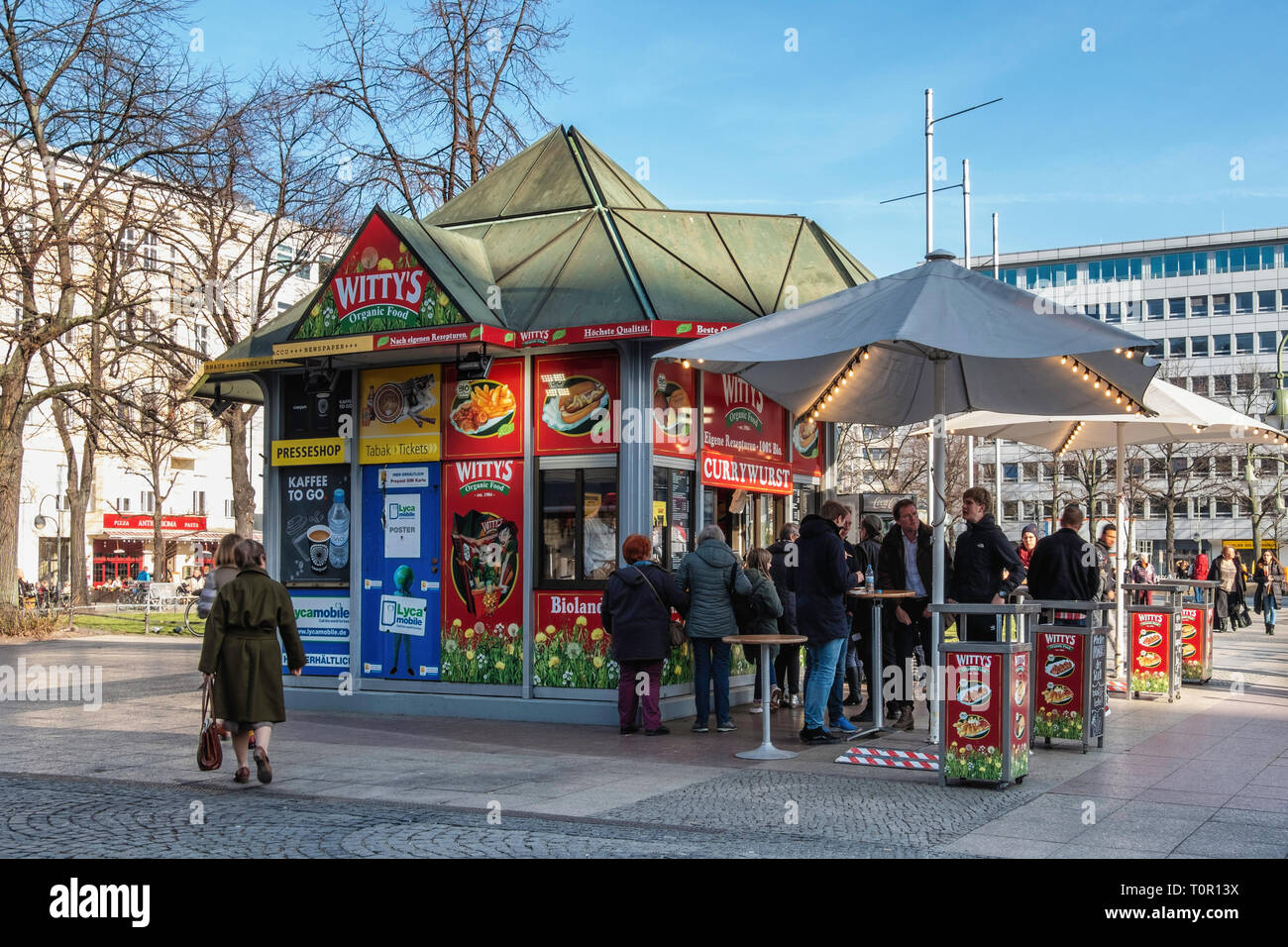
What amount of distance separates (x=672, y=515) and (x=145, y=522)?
5962 cm

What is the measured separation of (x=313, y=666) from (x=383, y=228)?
4.64 m

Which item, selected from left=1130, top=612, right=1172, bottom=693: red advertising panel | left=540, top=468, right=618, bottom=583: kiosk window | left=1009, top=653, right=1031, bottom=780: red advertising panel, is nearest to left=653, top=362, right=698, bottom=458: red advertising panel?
left=540, top=468, right=618, bottom=583: kiosk window

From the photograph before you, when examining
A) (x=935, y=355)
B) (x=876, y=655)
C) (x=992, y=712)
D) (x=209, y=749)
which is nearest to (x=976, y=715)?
(x=992, y=712)

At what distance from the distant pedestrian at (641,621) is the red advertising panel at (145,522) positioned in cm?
5739

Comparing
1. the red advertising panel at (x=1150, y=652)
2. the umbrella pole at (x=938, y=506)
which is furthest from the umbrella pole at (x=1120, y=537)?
the umbrella pole at (x=938, y=506)

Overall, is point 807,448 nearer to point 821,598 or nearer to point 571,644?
point 571,644

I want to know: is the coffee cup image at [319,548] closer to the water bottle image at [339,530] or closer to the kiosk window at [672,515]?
the water bottle image at [339,530]

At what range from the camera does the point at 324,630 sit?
13742mm

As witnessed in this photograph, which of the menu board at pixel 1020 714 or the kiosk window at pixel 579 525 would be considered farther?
the kiosk window at pixel 579 525

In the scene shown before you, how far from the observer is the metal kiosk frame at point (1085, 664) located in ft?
34.1

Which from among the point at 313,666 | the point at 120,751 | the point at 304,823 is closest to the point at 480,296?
the point at 313,666

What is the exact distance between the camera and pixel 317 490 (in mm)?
13914

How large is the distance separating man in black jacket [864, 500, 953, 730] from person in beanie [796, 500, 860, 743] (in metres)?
Answer: 1.03
